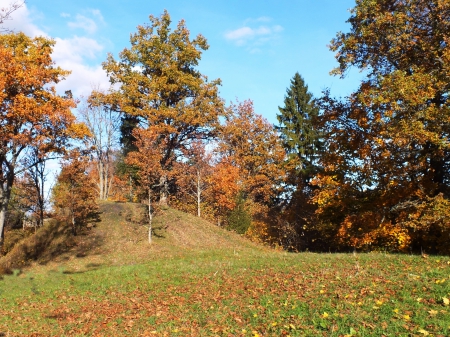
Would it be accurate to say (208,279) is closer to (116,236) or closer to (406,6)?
(406,6)

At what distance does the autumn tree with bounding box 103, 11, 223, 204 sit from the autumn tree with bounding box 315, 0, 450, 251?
15409 millimetres

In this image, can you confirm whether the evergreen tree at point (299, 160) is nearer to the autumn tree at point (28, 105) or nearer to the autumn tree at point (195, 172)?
the autumn tree at point (195, 172)

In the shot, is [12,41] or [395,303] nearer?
[395,303]

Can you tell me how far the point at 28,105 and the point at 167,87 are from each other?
16.0 metres

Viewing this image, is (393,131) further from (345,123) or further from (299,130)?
(299,130)

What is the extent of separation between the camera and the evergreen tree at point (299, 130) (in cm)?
3544

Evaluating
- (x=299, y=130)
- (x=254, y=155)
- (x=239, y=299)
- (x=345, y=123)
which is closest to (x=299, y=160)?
(x=299, y=130)

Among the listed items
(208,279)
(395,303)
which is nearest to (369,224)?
(208,279)

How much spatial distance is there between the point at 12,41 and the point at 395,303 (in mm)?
17712

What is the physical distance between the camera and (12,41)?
55.3 feet

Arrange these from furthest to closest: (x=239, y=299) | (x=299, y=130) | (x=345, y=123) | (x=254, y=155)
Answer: (x=254, y=155), (x=299, y=130), (x=345, y=123), (x=239, y=299)

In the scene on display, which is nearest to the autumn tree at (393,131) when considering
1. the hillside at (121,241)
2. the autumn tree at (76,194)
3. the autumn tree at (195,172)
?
the hillside at (121,241)

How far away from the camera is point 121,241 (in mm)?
23062

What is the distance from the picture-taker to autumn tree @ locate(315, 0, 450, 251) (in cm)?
1240
